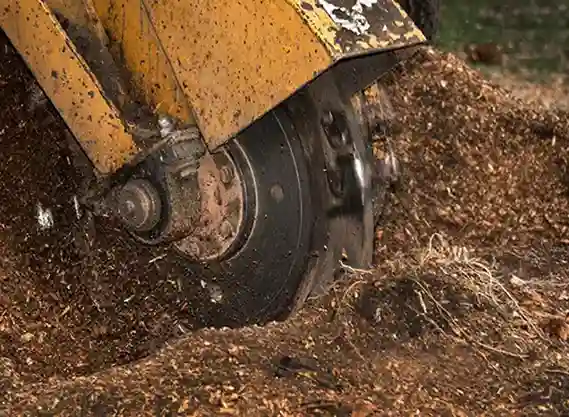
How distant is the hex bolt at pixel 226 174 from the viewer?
114 inches

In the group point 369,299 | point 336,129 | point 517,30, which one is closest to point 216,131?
point 336,129

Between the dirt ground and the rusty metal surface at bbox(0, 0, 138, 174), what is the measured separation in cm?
57

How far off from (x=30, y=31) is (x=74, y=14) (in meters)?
0.15

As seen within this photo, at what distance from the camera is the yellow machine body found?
240 cm

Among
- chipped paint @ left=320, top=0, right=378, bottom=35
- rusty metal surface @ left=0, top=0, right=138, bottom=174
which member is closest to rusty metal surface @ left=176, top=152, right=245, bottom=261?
rusty metal surface @ left=0, top=0, right=138, bottom=174

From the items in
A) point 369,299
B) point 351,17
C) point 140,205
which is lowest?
point 369,299

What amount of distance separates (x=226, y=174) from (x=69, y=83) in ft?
1.91

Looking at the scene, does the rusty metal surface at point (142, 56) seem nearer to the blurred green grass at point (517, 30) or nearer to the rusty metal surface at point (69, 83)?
the rusty metal surface at point (69, 83)

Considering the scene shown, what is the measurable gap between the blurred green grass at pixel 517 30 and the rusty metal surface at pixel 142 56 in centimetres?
314

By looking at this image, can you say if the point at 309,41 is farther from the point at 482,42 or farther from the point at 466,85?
the point at 482,42

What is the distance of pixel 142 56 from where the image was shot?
281cm

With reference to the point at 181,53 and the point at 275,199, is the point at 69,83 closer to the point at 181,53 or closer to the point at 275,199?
the point at 181,53

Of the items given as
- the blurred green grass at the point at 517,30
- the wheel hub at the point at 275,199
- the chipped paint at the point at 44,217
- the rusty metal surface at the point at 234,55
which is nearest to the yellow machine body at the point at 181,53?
the rusty metal surface at the point at 234,55

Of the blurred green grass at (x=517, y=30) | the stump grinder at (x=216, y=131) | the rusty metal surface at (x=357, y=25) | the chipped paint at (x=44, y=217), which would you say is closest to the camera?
the rusty metal surface at (x=357, y=25)
